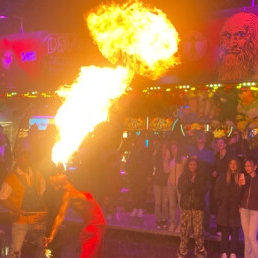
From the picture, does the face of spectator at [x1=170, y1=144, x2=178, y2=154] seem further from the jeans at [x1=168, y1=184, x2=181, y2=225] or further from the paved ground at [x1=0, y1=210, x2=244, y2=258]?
the paved ground at [x1=0, y1=210, x2=244, y2=258]

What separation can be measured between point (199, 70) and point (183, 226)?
5359mm

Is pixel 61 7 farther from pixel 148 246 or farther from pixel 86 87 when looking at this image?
pixel 148 246

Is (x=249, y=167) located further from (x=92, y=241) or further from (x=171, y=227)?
(x=92, y=241)

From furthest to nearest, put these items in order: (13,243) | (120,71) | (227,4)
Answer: (227,4) < (120,71) < (13,243)

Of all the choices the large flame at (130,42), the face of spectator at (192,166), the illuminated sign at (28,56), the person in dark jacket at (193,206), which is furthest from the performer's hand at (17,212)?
the illuminated sign at (28,56)

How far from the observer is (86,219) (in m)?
7.53

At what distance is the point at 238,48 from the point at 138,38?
10.8 feet

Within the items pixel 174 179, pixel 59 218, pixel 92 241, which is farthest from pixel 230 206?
pixel 59 218

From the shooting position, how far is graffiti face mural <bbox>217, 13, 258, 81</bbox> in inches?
522

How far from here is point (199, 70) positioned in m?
14.4

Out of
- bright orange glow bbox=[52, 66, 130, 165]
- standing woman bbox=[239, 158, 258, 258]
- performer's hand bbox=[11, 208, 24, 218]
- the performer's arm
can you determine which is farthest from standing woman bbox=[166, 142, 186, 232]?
the performer's arm

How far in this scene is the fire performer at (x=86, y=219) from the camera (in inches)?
288

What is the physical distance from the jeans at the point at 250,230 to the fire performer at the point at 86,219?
3.14 metres

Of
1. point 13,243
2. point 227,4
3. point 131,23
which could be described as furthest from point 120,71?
point 13,243
